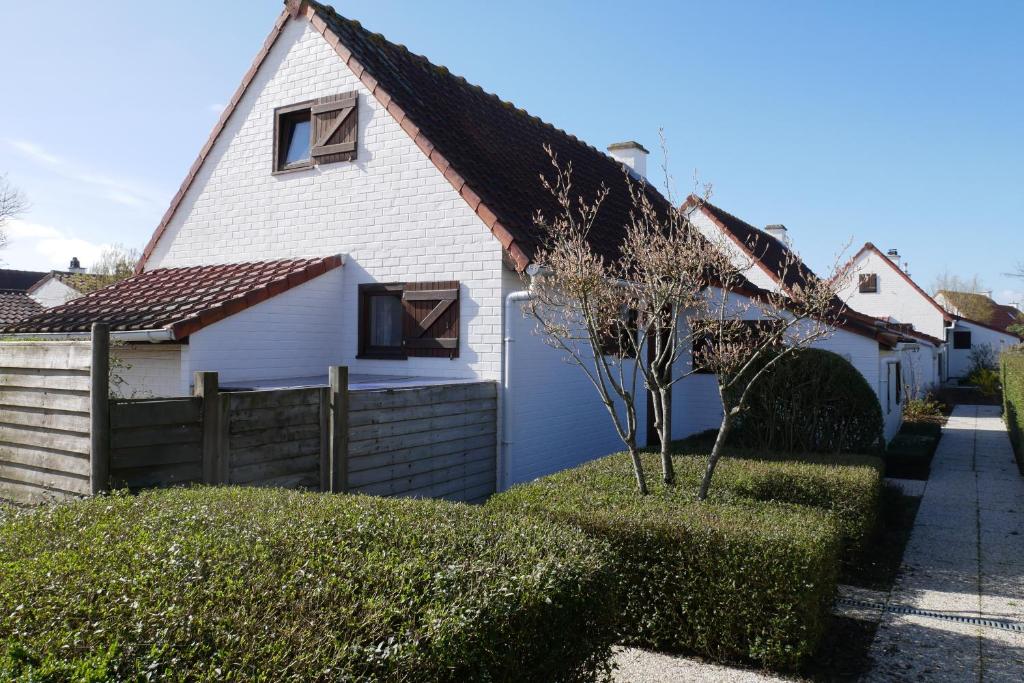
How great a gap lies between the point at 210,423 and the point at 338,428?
137 centimetres

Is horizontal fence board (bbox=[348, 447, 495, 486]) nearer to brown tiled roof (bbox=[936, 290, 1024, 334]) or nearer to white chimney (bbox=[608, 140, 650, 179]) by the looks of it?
white chimney (bbox=[608, 140, 650, 179])

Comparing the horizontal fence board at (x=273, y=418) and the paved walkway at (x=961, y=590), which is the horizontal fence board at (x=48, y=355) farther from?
the paved walkway at (x=961, y=590)

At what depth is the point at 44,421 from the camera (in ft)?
20.9

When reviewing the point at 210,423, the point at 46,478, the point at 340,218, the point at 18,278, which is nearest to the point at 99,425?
the point at 210,423

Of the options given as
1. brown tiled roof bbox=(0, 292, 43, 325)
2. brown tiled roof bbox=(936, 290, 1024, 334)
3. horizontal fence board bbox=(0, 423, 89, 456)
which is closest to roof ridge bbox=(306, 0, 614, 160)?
horizontal fence board bbox=(0, 423, 89, 456)

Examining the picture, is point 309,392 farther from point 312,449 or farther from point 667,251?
point 667,251

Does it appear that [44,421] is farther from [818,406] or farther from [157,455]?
[818,406]

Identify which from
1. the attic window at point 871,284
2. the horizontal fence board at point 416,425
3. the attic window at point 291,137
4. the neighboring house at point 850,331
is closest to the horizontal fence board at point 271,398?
the horizontal fence board at point 416,425

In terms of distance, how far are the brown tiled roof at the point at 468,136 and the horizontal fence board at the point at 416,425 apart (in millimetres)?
1965

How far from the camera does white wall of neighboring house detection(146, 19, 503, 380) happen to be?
33.1 feet

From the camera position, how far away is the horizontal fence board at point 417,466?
7789 millimetres

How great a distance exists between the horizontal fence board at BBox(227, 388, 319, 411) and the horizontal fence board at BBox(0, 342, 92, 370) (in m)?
1.15

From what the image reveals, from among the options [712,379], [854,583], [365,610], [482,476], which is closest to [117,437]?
[365,610]

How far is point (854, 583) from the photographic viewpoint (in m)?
7.02
